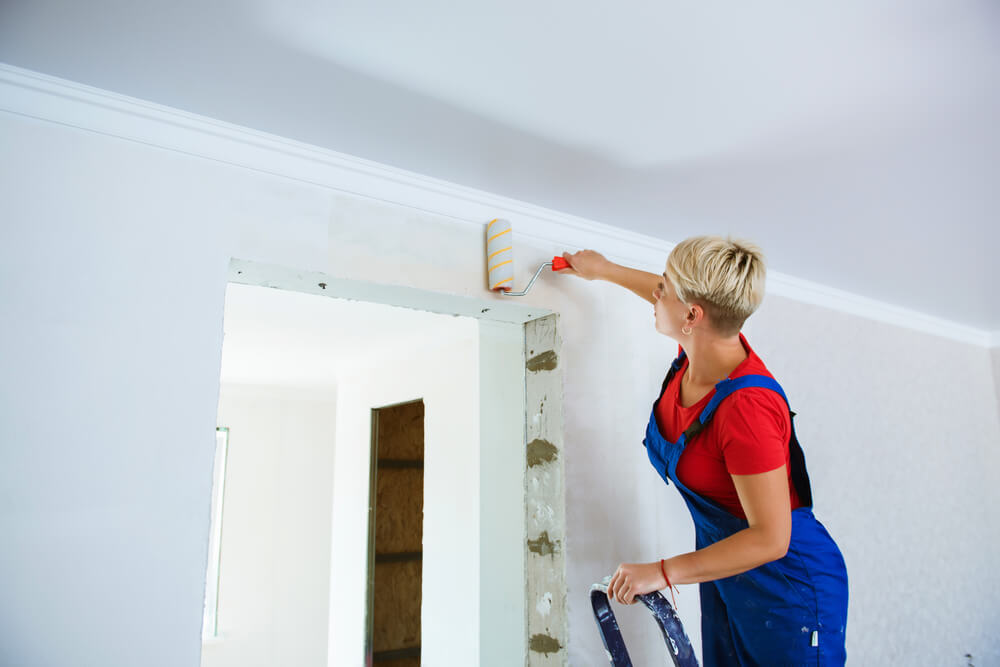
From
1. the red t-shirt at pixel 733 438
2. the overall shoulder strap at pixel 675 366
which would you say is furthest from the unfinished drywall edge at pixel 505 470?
the red t-shirt at pixel 733 438

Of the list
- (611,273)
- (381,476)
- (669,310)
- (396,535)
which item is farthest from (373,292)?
(396,535)

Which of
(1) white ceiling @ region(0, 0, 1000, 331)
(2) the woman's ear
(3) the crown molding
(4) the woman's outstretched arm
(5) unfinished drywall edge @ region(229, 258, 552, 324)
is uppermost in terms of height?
(1) white ceiling @ region(0, 0, 1000, 331)

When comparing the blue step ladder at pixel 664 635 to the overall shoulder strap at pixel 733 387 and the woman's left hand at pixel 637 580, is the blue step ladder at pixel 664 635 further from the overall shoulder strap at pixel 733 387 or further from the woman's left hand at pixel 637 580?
the overall shoulder strap at pixel 733 387

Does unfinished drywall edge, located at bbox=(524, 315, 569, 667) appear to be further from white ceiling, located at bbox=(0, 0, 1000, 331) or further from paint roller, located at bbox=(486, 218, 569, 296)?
white ceiling, located at bbox=(0, 0, 1000, 331)

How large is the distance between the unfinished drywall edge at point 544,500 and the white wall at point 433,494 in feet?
5.02

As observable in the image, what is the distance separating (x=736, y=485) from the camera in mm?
1470

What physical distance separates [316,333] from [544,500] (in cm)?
284

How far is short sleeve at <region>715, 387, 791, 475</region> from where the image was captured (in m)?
1.43

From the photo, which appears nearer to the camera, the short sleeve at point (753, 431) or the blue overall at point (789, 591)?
the short sleeve at point (753, 431)

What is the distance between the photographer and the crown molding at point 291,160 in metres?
1.59

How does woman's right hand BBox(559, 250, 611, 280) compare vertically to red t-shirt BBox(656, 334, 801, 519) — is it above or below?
above

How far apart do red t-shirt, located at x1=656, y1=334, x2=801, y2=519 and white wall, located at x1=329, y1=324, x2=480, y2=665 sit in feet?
7.20

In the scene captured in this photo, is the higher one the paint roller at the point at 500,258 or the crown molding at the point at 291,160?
the crown molding at the point at 291,160

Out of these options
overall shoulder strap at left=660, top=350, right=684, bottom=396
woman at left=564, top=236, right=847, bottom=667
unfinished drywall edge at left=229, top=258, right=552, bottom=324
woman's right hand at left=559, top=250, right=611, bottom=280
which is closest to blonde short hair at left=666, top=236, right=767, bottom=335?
woman at left=564, top=236, right=847, bottom=667
